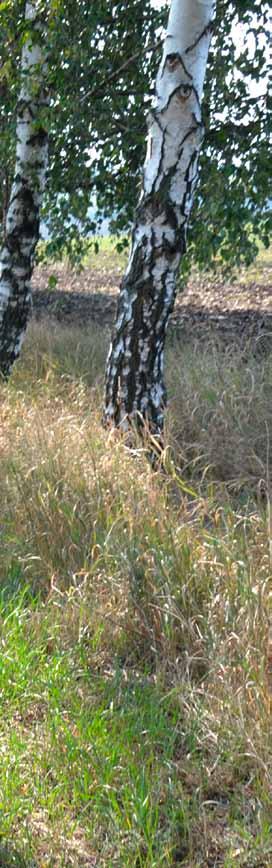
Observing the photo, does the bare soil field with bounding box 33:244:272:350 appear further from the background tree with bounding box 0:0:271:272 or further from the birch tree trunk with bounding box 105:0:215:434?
the birch tree trunk with bounding box 105:0:215:434

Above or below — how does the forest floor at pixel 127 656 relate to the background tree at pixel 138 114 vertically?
below

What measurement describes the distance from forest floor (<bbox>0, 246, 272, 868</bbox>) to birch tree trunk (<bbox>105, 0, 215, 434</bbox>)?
0.79 ft

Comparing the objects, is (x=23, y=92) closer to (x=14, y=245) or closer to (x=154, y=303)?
(x=14, y=245)

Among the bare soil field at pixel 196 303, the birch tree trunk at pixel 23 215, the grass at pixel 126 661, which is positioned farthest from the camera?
the bare soil field at pixel 196 303

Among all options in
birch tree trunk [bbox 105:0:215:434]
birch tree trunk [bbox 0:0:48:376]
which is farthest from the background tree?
birch tree trunk [bbox 105:0:215:434]

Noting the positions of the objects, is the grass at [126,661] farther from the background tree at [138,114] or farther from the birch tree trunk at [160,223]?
the background tree at [138,114]

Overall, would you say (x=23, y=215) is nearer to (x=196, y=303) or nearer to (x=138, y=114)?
(x=138, y=114)

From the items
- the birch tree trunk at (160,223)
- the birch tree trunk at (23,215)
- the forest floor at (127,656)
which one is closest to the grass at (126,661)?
the forest floor at (127,656)

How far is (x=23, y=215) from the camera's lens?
7.79 meters

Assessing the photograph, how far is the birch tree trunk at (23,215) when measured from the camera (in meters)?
7.64

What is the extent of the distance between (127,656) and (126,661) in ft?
0.09

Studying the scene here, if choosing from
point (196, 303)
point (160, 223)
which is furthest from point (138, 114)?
point (196, 303)

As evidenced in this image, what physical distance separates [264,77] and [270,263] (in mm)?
8876

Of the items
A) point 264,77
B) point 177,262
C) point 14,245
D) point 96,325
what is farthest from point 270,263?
point 177,262
